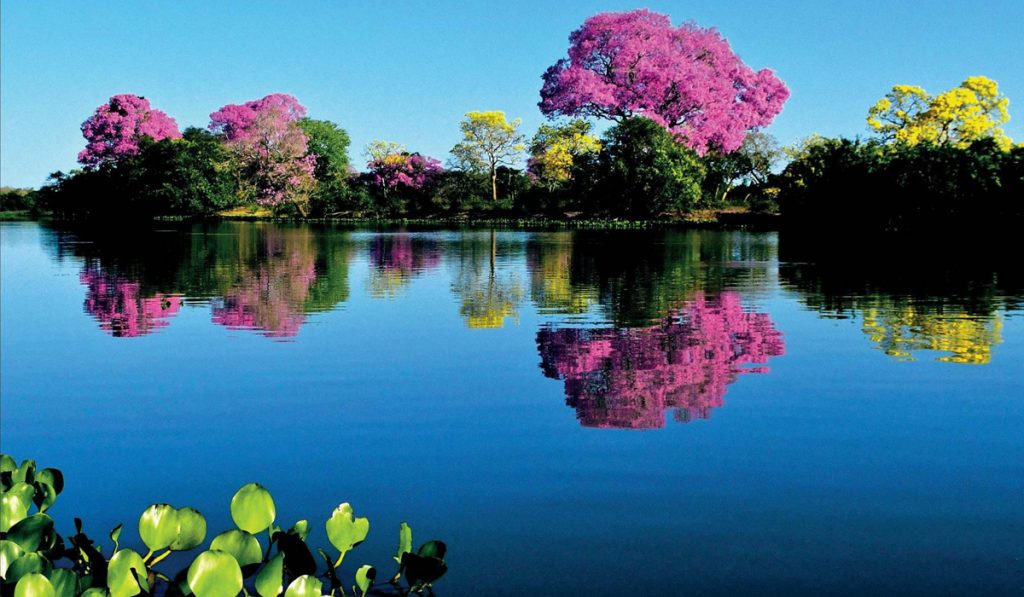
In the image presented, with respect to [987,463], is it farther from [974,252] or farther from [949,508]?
[974,252]

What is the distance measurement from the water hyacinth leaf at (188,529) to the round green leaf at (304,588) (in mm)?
554

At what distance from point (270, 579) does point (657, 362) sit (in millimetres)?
5555

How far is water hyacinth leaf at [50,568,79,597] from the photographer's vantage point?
2.79 m

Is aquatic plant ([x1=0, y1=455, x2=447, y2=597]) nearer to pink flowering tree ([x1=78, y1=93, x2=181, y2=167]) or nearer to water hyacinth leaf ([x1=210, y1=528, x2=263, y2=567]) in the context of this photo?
water hyacinth leaf ([x1=210, y1=528, x2=263, y2=567])

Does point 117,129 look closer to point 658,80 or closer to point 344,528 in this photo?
point 658,80

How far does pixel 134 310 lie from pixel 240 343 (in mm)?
3580

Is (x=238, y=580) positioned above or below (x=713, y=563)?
above

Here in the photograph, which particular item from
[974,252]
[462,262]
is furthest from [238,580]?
[974,252]

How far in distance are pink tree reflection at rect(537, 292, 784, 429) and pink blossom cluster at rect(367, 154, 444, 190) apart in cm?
4270

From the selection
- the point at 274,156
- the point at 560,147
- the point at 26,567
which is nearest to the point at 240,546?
the point at 26,567

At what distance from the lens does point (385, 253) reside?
949 inches

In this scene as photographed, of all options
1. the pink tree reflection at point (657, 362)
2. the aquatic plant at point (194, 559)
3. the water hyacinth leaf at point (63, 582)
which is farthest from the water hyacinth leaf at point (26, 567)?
the pink tree reflection at point (657, 362)

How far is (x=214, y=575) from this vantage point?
2830 mm

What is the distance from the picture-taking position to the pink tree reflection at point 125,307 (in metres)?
10.7
